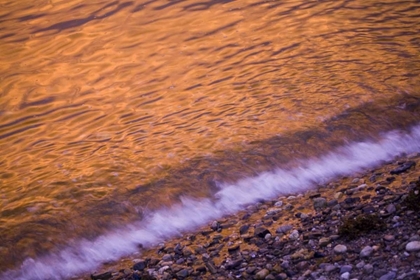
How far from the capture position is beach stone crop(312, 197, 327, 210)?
623 cm

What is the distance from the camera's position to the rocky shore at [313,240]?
16.0 ft

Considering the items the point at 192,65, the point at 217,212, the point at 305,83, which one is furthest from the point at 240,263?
the point at 192,65

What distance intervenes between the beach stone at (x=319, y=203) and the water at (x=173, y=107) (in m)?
0.73

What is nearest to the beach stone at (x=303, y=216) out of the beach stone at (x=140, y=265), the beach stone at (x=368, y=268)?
the beach stone at (x=368, y=268)

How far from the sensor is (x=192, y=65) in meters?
10.4

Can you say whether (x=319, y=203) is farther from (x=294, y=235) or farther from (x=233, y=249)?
(x=233, y=249)

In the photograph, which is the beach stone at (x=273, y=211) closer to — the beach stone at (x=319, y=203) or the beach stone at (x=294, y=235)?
the beach stone at (x=319, y=203)

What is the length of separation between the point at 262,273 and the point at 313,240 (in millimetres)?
655

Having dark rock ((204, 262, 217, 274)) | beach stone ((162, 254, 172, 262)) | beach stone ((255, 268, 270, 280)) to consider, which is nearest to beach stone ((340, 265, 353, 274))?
beach stone ((255, 268, 270, 280))

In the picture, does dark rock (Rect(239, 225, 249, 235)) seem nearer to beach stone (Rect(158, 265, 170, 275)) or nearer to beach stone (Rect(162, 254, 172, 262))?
beach stone (Rect(162, 254, 172, 262))

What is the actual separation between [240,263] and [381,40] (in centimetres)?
657

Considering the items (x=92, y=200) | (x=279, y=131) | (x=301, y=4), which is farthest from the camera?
(x=301, y=4)

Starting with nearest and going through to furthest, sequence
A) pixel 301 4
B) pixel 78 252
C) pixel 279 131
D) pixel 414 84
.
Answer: pixel 78 252
pixel 279 131
pixel 414 84
pixel 301 4

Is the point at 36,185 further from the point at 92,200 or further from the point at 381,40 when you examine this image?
the point at 381,40
